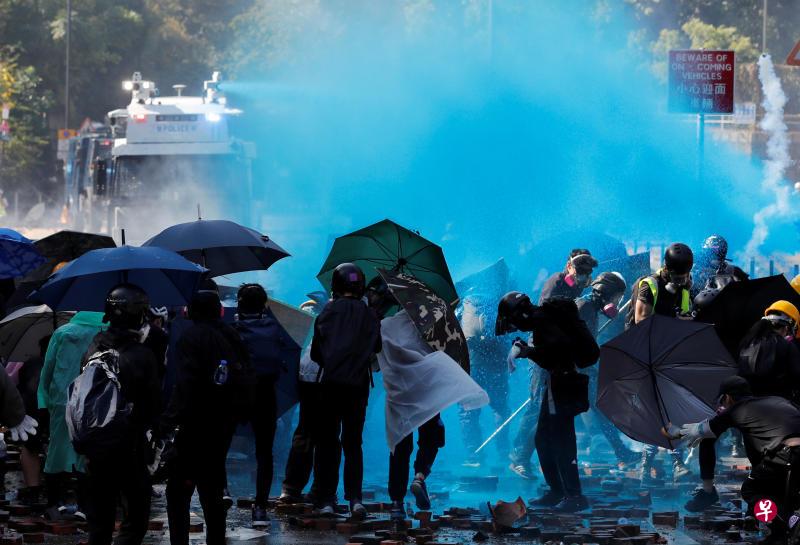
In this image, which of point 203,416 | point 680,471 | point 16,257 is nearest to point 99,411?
point 203,416

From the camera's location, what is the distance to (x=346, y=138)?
3038 cm

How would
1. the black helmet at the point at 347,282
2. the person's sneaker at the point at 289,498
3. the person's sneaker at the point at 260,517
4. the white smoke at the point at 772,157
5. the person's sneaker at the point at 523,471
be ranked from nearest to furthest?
the person's sneaker at the point at 260,517
the black helmet at the point at 347,282
the person's sneaker at the point at 289,498
the person's sneaker at the point at 523,471
the white smoke at the point at 772,157

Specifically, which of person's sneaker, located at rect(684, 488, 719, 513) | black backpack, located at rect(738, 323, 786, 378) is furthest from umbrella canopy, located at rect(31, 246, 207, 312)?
person's sneaker, located at rect(684, 488, 719, 513)

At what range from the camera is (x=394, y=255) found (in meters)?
10.7

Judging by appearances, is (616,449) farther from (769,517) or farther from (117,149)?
(117,149)

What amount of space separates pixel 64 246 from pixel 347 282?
3363 millimetres

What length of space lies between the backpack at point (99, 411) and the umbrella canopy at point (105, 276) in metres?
1.71

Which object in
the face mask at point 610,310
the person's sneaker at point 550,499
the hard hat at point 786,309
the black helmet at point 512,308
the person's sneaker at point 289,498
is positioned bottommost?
the person's sneaker at point 550,499

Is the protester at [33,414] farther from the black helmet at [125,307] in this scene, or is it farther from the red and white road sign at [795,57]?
the red and white road sign at [795,57]

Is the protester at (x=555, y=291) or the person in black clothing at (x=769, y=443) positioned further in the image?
the protester at (x=555, y=291)

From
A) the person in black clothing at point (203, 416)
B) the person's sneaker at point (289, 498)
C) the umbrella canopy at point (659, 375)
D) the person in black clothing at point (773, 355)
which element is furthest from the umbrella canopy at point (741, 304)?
the person in black clothing at point (203, 416)

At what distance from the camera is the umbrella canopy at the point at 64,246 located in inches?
464

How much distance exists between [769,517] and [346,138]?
22.7 metres

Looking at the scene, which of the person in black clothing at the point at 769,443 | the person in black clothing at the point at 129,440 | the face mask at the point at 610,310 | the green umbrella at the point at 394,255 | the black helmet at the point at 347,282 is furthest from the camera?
the face mask at the point at 610,310
